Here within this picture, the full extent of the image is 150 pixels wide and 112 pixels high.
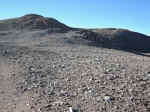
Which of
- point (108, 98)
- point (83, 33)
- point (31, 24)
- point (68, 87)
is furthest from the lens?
point (31, 24)

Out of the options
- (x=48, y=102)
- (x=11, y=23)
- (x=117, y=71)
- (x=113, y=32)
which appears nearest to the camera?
(x=48, y=102)

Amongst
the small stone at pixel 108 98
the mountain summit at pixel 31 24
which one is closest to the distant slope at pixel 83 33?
→ the mountain summit at pixel 31 24

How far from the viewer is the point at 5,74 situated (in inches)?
337

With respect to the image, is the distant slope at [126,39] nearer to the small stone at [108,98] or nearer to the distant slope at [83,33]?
the distant slope at [83,33]

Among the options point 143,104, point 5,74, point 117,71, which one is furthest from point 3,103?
point 117,71

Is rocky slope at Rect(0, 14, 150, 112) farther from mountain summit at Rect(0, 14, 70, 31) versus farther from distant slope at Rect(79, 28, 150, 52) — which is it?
distant slope at Rect(79, 28, 150, 52)

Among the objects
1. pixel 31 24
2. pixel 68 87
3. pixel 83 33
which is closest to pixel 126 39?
pixel 83 33

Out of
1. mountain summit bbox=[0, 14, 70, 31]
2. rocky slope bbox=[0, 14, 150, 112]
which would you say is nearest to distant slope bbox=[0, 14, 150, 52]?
mountain summit bbox=[0, 14, 70, 31]

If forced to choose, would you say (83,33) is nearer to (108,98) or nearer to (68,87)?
(68,87)

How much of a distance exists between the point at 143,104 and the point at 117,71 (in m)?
2.92

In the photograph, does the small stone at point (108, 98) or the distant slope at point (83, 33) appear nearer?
the small stone at point (108, 98)

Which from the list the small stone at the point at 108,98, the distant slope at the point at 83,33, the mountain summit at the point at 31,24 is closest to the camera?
the small stone at the point at 108,98

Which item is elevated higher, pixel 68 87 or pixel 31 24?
pixel 31 24

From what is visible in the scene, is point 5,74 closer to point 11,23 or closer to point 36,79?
point 36,79
